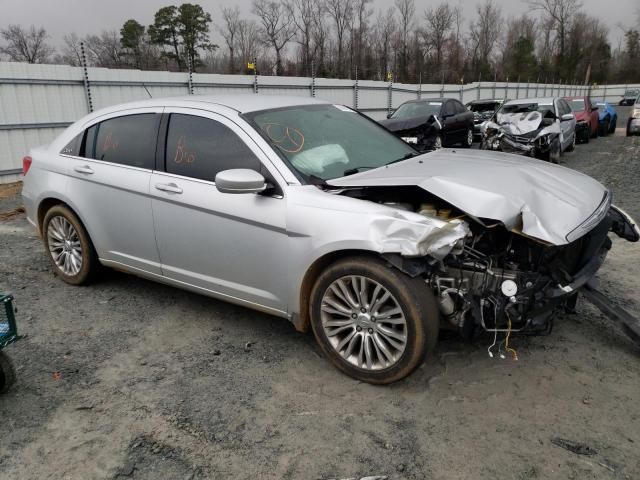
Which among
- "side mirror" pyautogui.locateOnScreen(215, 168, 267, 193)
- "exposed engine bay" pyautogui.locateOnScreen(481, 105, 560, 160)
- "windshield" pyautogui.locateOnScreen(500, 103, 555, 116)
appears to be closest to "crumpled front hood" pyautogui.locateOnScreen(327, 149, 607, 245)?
"side mirror" pyautogui.locateOnScreen(215, 168, 267, 193)

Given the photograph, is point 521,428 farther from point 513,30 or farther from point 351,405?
point 513,30

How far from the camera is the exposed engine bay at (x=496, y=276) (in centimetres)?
295

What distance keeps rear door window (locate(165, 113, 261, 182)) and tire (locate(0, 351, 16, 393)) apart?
1.64 metres

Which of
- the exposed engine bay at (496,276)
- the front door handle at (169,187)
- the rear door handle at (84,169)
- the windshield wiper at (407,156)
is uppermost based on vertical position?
the windshield wiper at (407,156)

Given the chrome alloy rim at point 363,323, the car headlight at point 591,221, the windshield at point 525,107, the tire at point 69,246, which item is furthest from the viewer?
the windshield at point 525,107

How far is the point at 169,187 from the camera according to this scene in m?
3.81

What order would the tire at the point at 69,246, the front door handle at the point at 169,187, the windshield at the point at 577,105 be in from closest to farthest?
the front door handle at the point at 169,187
the tire at the point at 69,246
the windshield at the point at 577,105

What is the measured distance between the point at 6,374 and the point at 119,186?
1643mm

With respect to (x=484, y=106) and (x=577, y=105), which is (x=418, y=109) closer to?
(x=577, y=105)

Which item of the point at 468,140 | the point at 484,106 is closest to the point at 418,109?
the point at 468,140

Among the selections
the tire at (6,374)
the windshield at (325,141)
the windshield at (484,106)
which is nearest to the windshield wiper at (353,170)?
the windshield at (325,141)

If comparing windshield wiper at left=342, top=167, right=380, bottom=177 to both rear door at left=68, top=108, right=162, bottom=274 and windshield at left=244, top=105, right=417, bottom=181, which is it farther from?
rear door at left=68, top=108, right=162, bottom=274

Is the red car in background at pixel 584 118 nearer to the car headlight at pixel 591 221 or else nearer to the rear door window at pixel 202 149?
the car headlight at pixel 591 221

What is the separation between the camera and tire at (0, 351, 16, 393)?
3.06 metres
